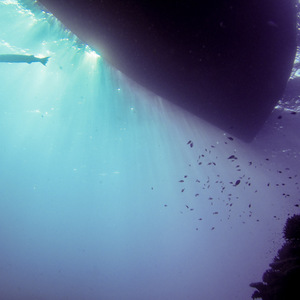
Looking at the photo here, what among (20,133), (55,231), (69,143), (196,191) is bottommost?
(196,191)

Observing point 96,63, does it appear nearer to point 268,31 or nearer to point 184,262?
point 268,31

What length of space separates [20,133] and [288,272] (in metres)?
46.5

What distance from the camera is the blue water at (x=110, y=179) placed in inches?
623

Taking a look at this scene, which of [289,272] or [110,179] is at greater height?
[110,179]

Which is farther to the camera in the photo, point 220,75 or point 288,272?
point 220,75

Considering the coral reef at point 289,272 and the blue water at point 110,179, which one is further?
the blue water at point 110,179

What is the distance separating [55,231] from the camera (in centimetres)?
12056

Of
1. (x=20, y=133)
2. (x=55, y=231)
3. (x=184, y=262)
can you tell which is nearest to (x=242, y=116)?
Result: (x=20, y=133)

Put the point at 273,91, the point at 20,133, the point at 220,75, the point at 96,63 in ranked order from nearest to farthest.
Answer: the point at 220,75 → the point at 273,91 → the point at 96,63 → the point at 20,133

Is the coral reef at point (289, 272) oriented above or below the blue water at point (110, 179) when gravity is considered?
below

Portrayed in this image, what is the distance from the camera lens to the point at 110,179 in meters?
54.7

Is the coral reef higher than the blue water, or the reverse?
the blue water

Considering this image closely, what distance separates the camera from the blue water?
1583cm

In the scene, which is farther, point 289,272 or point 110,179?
point 110,179
